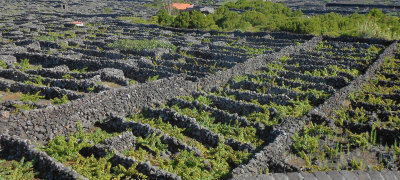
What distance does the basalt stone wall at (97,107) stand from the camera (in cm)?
1712

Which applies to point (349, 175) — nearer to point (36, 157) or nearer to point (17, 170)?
point (36, 157)

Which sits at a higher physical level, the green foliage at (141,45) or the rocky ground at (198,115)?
→ the green foliage at (141,45)

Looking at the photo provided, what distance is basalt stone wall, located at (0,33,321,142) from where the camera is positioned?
17.1 metres

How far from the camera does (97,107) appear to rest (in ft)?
65.4

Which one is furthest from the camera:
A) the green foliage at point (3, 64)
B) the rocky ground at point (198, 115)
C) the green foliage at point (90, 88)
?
the green foliage at point (3, 64)

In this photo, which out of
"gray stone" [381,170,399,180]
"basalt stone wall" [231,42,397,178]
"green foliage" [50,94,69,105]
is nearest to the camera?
"gray stone" [381,170,399,180]

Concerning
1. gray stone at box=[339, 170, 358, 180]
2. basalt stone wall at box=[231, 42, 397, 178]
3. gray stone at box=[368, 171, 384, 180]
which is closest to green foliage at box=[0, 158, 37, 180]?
basalt stone wall at box=[231, 42, 397, 178]

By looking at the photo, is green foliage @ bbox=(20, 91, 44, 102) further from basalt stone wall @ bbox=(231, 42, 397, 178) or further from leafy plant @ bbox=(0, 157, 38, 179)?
basalt stone wall @ bbox=(231, 42, 397, 178)

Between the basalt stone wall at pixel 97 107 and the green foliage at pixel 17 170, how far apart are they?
2383mm

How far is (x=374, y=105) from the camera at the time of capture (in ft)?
71.1

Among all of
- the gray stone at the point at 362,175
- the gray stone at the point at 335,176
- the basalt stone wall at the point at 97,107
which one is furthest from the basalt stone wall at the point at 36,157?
the gray stone at the point at 362,175

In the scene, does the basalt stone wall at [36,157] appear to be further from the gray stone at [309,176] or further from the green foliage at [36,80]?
the green foliage at [36,80]

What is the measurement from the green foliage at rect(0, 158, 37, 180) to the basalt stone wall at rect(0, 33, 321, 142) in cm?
238

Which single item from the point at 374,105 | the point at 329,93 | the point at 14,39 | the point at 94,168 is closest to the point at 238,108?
the point at 329,93
